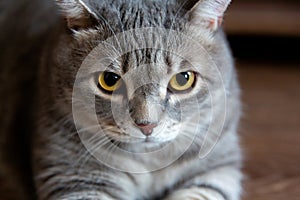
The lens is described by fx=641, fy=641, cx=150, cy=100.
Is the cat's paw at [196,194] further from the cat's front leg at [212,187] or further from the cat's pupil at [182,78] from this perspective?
the cat's pupil at [182,78]

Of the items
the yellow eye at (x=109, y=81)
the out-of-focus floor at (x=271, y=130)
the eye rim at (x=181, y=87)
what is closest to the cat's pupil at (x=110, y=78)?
the yellow eye at (x=109, y=81)

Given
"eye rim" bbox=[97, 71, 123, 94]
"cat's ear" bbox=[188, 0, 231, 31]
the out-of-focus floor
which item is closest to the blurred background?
the out-of-focus floor

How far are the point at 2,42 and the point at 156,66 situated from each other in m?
0.60

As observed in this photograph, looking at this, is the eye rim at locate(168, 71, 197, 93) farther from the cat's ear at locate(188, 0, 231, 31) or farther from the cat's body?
the cat's ear at locate(188, 0, 231, 31)

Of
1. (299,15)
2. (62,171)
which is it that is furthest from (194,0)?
(299,15)

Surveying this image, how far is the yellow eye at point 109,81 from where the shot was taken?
1.21m

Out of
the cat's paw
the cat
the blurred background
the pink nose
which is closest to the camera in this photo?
the pink nose

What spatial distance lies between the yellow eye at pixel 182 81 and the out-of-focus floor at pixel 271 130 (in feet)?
1.24

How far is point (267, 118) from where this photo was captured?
1897 millimetres

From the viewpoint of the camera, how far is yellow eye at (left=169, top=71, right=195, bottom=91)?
48.3 inches

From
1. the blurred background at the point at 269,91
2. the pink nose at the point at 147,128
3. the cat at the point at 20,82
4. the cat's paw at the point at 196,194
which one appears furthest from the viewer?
the blurred background at the point at 269,91

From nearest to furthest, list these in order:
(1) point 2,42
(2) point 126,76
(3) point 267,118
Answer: (2) point 126,76 → (1) point 2,42 → (3) point 267,118

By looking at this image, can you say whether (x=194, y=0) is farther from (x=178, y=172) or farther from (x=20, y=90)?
(x=20, y=90)

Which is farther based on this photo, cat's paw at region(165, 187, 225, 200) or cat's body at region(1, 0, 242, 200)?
cat's paw at region(165, 187, 225, 200)
